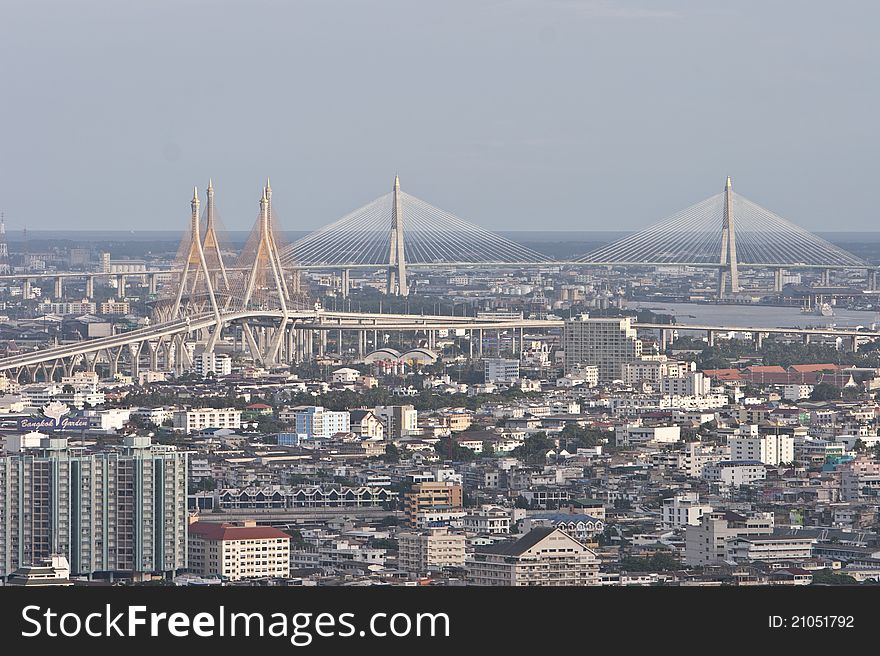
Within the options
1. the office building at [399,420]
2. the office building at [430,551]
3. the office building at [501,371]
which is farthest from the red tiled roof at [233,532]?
the office building at [501,371]

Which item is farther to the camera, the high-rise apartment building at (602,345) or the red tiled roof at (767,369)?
the high-rise apartment building at (602,345)

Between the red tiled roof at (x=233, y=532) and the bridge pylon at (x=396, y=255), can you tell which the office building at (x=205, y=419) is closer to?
the red tiled roof at (x=233, y=532)

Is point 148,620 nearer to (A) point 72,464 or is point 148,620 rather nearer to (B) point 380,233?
(A) point 72,464

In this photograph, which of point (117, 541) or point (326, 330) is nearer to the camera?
point (117, 541)

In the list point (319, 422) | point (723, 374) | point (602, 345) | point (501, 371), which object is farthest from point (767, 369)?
point (319, 422)

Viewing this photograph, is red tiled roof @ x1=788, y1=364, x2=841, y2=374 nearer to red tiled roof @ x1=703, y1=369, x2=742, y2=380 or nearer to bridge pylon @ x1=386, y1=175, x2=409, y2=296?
red tiled roof @ x1=703, y1=369, x2=742, y2=380

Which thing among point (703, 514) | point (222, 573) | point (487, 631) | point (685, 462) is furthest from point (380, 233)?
point (487, 631)
